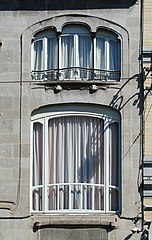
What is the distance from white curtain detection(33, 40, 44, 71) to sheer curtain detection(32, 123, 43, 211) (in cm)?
171

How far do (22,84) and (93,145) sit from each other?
272cm

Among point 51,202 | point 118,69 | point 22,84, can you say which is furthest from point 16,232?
point 118,69

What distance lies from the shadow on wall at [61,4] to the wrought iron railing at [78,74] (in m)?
1.84

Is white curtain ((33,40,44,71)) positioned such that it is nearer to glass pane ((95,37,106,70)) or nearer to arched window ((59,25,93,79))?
arched window ((59,25,93,79))

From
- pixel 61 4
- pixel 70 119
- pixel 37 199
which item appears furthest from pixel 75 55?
pixel 37 199

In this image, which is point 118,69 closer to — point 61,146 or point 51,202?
point 61,146

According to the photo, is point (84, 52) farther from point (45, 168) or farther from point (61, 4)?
point (45, 168)

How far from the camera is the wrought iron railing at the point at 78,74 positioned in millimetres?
21328

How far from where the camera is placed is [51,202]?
827 inches

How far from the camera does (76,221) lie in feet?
67.0

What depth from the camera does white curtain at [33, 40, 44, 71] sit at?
21.6 meters

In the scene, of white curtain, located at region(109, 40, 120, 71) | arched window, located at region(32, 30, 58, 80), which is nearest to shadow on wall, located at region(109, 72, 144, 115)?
white curtain, located at region(109, 40, 120, 71)

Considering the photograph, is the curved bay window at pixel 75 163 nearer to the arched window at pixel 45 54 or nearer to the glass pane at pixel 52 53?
the arched window at pixel 45 54

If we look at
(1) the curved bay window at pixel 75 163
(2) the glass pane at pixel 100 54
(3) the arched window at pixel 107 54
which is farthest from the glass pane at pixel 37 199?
(2) the glass pane at pixel 100 54
